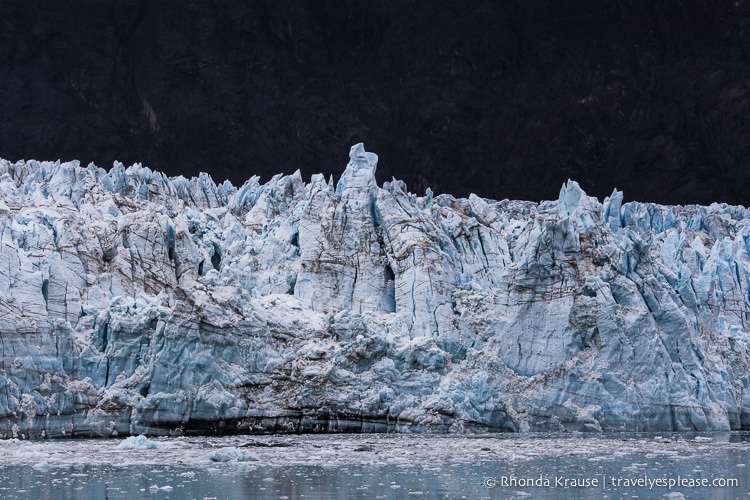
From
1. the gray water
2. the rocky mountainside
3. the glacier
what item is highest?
the rocky mountainside

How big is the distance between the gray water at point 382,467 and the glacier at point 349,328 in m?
1.23

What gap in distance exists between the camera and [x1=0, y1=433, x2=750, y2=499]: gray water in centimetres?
1673

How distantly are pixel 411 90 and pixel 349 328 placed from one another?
113 feet

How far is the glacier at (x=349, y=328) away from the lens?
25.3m

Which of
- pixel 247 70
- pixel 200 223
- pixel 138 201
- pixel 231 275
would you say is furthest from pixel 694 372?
pixel 247 70

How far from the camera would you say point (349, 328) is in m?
27.1

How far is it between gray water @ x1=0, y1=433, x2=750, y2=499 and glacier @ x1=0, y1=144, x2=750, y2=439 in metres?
1.23

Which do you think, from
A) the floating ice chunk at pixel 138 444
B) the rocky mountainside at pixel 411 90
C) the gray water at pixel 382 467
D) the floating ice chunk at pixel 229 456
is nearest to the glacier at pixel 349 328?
the gray water at pixel 382 467

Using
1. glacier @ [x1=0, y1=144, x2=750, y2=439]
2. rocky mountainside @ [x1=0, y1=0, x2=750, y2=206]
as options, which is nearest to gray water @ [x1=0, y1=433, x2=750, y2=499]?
glacier @ [x1=0, y1=144, x2=750, y2=439]

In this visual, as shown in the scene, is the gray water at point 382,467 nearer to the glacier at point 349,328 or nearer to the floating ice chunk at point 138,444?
the floating ice chunk at point 138,444

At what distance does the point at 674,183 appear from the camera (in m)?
57.5

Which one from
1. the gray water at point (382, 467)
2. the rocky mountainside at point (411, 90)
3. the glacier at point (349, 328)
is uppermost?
the rocky mountainside at point (411, 90)

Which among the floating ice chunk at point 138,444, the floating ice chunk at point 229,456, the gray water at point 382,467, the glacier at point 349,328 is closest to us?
the gray water at point 382,467

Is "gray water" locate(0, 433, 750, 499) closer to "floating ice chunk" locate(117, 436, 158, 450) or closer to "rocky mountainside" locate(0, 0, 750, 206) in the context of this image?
"floating ice chunk" locate(117, 436, 158, 450)
